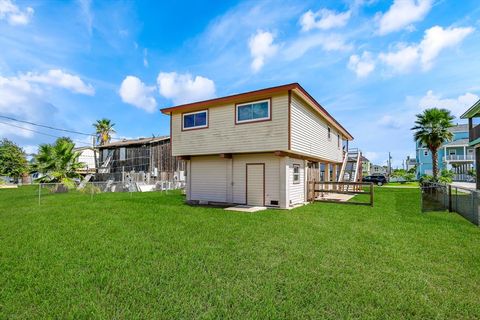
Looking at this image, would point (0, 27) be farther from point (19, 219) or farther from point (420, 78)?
point (420, 78)

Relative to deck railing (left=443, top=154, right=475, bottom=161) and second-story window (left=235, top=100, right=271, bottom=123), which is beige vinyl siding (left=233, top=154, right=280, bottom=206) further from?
deck railing (left=443, top=154, right=475, bottom=161)

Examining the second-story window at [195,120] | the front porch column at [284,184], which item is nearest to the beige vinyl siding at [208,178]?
the second-story window at [195,120]

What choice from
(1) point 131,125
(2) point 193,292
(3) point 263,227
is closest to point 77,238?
(2) point 193,292

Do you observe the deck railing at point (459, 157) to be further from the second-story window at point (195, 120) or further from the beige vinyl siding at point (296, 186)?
the second-story window at point (195, 120)

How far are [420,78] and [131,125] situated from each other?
41.1 metres

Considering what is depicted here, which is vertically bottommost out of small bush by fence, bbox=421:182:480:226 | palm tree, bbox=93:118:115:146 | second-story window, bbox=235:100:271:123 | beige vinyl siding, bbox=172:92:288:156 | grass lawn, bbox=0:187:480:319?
grass lawn, bbox=0:187:480:319

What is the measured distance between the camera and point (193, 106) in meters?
12.8

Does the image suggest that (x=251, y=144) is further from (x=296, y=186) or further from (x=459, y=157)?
(x=459, y=157)

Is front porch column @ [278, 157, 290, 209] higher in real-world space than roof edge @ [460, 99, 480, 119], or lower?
lower

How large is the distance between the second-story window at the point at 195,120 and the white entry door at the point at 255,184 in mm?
3352

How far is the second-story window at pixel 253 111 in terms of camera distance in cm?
1086

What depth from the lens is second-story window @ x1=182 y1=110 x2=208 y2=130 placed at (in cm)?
1278

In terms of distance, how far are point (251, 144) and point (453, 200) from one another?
342 inches

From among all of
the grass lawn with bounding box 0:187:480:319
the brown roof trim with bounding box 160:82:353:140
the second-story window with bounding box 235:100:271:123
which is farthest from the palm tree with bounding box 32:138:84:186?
the second-story window with bounding box 235:100:271:123
